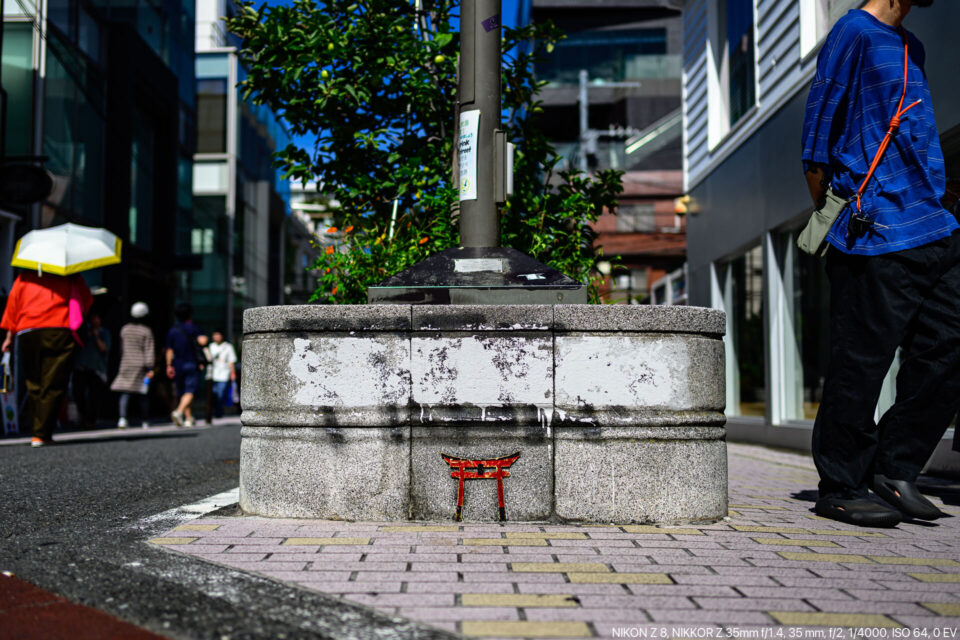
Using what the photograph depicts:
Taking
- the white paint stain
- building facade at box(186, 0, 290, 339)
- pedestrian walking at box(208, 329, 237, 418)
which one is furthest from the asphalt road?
building facade at box(186, 0, 290, 339)

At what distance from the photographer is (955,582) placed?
8.79ft

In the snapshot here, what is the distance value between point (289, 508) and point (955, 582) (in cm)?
233

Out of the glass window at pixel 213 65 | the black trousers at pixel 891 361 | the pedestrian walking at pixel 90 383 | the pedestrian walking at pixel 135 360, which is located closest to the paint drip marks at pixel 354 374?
the black trousers at pixel 891 361

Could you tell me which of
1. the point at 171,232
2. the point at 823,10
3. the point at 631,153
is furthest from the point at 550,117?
the point at 823,10

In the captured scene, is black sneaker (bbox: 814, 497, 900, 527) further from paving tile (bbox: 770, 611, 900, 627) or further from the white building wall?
the white building wall

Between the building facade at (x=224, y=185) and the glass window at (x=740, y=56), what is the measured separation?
A: 2447cm

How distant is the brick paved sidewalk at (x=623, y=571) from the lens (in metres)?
2.23

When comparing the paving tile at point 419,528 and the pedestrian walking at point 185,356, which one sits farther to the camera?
the pedestrian walking at point 185,356

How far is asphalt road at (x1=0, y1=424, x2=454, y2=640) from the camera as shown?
7.13ft

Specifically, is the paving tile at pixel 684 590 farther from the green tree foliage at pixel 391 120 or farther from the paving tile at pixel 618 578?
the green tree foliage at pixel 391 120

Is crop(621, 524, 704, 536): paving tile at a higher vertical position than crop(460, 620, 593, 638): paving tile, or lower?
lower

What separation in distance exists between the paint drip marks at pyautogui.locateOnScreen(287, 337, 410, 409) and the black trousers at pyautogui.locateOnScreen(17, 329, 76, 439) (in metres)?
5.89

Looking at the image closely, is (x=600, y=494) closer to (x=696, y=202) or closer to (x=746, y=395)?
(x=746, y=395)

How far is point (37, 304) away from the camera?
8.73m
